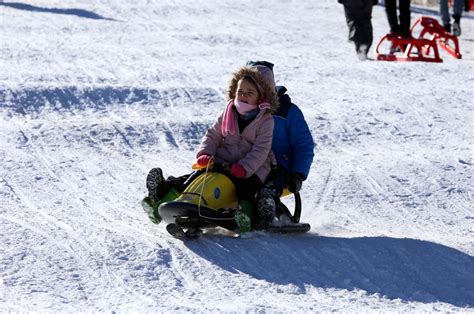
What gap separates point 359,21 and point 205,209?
8.06 metres

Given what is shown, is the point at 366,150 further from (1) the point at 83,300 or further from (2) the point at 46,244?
(1) the point at 83,300

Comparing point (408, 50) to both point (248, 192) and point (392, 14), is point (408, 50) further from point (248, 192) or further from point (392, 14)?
point (248, 192)

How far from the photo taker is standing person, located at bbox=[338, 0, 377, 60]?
12.8 meters

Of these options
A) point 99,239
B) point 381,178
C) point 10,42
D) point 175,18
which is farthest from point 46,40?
point 99,239

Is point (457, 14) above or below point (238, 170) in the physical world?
below

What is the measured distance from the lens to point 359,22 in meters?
13.0

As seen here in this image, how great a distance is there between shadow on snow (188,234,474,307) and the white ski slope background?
0.04ft

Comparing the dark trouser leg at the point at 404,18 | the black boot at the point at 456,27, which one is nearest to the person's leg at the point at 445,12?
the black boot at the point at 456,27

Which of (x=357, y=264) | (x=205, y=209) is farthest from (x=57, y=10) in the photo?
(x=357, y=264)

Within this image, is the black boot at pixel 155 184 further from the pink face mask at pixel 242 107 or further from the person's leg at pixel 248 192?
the pink face mask at pixel 242 107

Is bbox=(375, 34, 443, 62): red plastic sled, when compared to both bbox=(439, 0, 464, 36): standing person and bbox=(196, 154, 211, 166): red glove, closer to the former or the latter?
bbox=(439, 0, 464, 36): standing person

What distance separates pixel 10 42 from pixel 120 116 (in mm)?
3857

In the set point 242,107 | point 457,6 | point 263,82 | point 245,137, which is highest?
point 263,82

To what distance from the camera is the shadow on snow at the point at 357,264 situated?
498 cm
